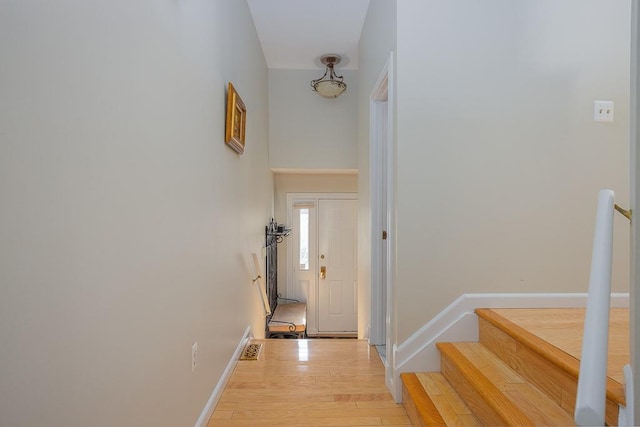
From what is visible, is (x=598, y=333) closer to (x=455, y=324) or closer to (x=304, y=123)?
(x=455, y=324)

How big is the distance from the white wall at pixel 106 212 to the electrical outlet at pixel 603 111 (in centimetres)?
218

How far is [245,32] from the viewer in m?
2.82

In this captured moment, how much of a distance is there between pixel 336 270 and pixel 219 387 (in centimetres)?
331

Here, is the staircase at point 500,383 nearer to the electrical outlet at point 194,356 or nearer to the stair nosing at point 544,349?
the stair nosing at point 544,349

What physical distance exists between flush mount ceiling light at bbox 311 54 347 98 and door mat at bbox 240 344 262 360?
2.77 m

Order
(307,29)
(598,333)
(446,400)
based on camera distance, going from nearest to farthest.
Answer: (598,333) → (446,400) → (307,29)

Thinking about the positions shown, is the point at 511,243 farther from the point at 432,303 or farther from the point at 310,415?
the point at 310,415

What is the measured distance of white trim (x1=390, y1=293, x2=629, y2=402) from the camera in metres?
1.95

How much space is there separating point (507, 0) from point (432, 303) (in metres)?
1.77

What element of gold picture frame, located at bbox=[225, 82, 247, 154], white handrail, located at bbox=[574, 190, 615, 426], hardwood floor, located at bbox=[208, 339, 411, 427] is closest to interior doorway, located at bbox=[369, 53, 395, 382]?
hardwood floor, located at bbox=[208, 339, 411, 427]

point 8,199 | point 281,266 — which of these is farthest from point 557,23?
point 281,266

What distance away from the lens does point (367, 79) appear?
298 centimetres

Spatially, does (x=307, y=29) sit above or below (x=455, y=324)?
above

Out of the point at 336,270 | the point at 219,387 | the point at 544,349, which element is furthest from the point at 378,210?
the point at 336,270
